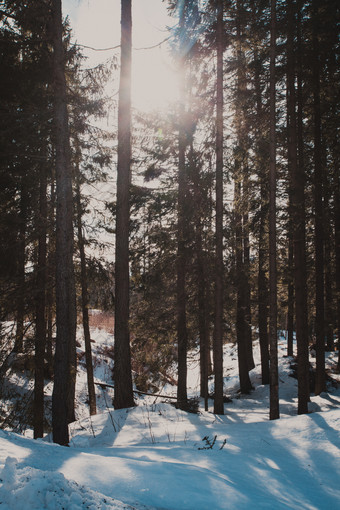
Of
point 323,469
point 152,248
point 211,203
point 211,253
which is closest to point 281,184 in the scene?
point 211,203

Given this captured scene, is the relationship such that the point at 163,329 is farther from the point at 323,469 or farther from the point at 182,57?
the point at 182,57

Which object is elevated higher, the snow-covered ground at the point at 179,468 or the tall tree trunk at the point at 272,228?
the tall tree trunk at the point at 272,228

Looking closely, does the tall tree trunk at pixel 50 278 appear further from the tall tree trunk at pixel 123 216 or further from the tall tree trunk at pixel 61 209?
the tall tree trunk at pixel 123 216

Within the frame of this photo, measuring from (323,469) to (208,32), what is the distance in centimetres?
1251

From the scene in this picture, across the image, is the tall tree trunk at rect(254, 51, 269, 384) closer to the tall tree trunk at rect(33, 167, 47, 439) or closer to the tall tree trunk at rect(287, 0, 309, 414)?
the tall tree trunk at rect(287, 0, 309, 414)

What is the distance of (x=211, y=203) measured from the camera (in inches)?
457

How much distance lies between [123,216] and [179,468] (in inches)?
267

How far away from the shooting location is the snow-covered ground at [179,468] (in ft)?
6.58

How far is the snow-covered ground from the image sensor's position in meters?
2.01

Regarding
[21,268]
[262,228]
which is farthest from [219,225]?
[21,268]

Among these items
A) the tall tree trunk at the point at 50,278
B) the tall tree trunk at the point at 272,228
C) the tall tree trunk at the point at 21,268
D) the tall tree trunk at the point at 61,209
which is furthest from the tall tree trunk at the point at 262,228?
the tall tree trunk at the point at 21,268

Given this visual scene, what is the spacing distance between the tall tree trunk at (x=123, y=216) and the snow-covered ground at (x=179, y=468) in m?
1.68

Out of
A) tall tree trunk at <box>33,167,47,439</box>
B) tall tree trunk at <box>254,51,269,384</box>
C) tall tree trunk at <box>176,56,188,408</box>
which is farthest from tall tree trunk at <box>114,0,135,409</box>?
tall tree trunk at <box>254,51,269,384</box>

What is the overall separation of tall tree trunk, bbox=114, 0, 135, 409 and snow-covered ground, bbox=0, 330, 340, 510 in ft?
5.53
